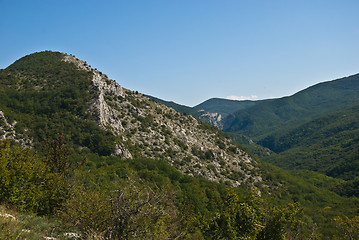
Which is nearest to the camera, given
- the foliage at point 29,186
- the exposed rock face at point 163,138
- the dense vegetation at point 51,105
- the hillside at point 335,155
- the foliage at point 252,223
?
the foliage at point 29,186

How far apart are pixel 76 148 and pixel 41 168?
44119mm

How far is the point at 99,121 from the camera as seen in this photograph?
6650 cm

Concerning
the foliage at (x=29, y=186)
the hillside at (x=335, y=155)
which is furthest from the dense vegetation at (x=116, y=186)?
the hillside at (x=335, y=155)

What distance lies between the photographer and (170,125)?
8962 centimetres

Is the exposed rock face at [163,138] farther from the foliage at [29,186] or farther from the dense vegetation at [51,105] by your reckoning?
the foliage at [29,186]

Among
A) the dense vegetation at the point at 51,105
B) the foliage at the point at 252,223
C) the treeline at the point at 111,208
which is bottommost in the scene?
the foliage at the point at 252,223

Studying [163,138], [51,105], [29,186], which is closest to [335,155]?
[163,138]

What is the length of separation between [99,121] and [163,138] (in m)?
23.7

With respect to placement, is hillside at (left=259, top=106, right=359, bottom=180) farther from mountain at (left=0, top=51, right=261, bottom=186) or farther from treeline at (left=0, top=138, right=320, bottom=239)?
treeline at (left=0, top=138, right=320, bottom=239)

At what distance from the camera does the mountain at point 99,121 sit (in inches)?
2363

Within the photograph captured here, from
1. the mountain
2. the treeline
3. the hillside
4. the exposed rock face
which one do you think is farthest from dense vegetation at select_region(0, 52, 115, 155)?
the hillside

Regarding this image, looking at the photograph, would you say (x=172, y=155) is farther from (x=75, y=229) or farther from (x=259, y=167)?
(x=75, y=229)

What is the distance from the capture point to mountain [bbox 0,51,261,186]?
2363 inches

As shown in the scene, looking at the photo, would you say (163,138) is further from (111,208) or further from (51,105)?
(111,208)
